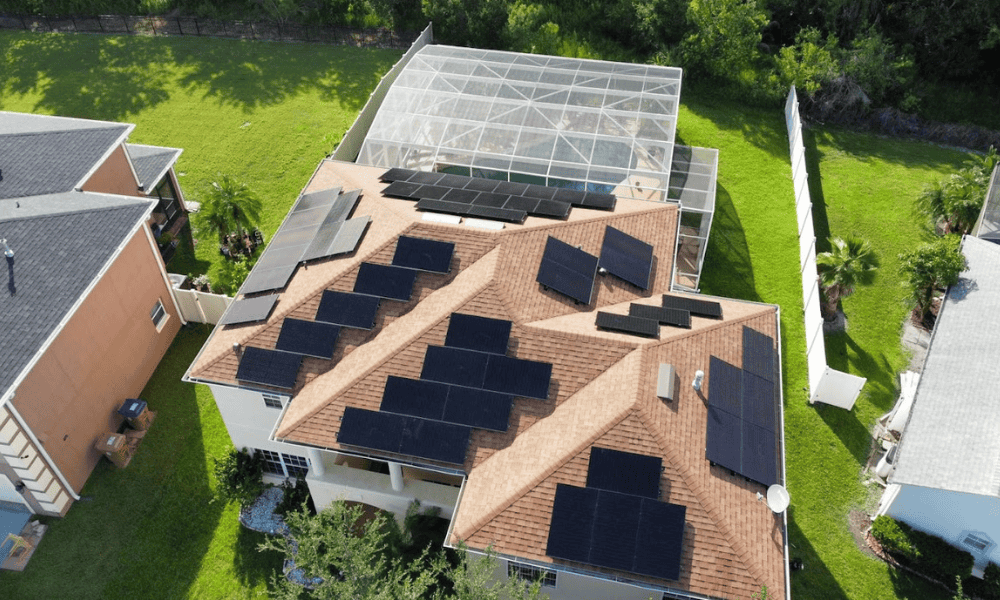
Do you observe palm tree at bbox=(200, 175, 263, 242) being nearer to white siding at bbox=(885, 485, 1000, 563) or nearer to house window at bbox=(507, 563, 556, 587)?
house window at bbox=(507, 563, 556, 587)

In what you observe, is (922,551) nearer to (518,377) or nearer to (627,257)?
(627,257)

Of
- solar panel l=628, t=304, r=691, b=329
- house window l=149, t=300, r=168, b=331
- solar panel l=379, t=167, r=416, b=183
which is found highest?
solar panel l=379, t=167, r=416, b=183

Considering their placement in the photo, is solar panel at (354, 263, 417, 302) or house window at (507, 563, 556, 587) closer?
house window at (507, 563, 556, 587)

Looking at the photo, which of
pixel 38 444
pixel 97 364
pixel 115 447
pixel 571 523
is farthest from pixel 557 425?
pixel 97 364

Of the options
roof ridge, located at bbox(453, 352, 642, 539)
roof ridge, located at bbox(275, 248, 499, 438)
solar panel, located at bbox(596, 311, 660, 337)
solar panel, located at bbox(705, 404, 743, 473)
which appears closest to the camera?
roof ridge, located at bbox(453, 352, 642, 539)

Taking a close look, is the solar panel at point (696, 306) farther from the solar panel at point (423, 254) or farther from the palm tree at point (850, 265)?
the palm tree at point (850, 265)

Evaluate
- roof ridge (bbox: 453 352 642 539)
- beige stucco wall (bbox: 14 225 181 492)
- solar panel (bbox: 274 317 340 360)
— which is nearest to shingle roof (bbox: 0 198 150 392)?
beige stucco wall (bbox: 14 225 181 492)

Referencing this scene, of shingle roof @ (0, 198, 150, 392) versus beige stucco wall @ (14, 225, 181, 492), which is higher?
shingle roof @ (0, 198, 150, 392)
